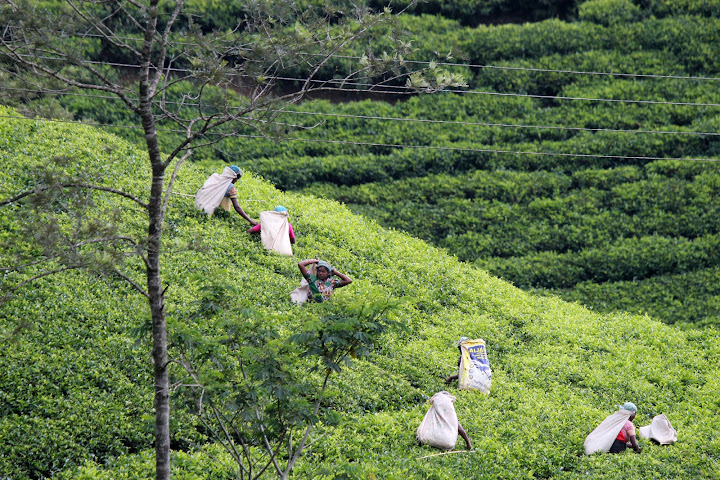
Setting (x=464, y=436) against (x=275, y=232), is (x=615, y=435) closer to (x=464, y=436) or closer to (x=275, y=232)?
(x=464, y=436)

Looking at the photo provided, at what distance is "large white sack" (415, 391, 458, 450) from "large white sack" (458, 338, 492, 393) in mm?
1769

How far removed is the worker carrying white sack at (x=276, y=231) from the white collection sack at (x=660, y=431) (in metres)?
7.74

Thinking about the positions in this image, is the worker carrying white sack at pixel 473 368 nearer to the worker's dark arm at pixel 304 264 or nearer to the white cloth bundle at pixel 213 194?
the worker's dark arm at pixel 304 264

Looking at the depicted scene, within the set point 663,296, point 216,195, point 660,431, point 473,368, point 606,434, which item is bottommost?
point 663,296

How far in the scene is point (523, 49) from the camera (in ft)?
84.3

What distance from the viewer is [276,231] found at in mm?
15555

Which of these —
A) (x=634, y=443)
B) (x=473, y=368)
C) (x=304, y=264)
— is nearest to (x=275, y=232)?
(x=304, y=264)

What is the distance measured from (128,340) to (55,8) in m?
15.2

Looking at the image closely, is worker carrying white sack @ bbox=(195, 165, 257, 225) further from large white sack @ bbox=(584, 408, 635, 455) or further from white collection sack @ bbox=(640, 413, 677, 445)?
white collection sack @ bbox=(640, 413, 677, 445)

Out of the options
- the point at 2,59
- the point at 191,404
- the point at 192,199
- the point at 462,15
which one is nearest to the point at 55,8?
the point at 192,199

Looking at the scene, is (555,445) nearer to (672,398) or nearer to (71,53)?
(672,398)

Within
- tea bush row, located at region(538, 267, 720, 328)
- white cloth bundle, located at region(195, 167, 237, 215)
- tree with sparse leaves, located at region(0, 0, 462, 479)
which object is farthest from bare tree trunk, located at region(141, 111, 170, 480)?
tea bush row, located at region(538, 267, 720, 328)

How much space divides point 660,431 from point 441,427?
3770mm

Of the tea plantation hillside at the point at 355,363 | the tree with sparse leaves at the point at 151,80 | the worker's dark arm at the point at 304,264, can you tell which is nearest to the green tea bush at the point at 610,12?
the tea plantation hillside at the point at 355,363
